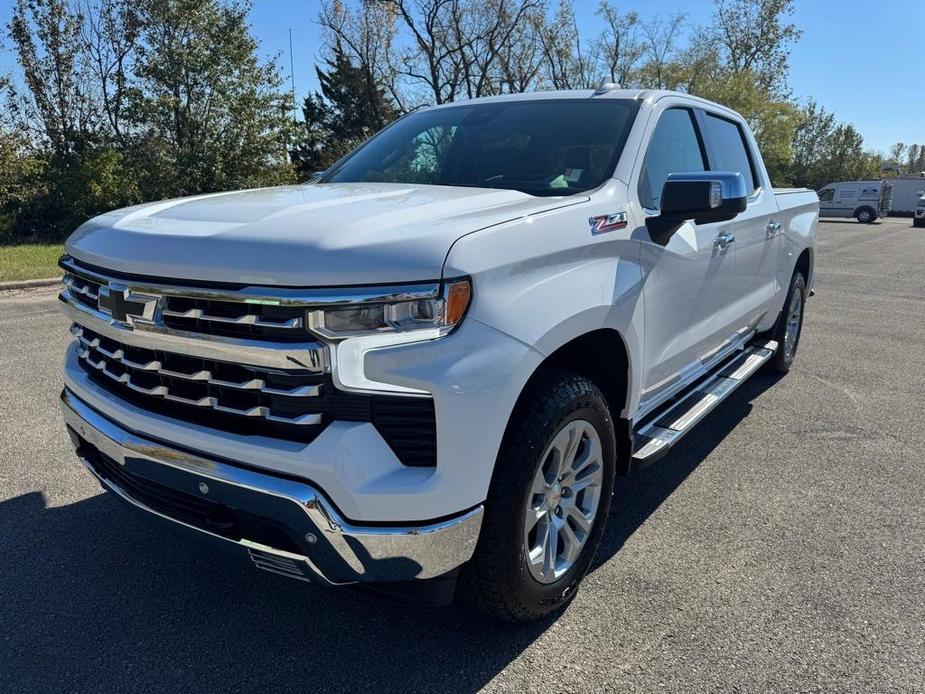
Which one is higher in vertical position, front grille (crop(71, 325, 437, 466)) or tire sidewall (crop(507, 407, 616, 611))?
front grille (crop(71, 325, 437, 466))

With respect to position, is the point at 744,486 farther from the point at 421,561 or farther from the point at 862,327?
the point at 862,327

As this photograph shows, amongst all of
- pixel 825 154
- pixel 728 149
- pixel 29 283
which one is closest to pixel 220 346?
pixel 728 149

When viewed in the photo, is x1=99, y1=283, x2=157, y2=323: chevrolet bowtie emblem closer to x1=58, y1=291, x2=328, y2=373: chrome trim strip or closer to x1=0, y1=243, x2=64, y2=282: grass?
x1=58, y1=291, x2=328, y2=373: chrome trim strip

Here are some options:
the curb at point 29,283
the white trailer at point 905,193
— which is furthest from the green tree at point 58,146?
the white trailer at point 905,193

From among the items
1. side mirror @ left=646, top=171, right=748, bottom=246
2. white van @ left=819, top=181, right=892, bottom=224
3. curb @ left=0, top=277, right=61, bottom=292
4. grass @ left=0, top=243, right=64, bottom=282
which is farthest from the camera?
white van @ left=819, top=181, right=892, bottom=224

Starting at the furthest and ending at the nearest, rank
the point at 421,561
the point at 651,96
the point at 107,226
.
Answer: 1. the point at 651,96
2. the point at 107,226
3. the point at 421,561

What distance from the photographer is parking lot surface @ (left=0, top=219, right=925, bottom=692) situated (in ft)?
7.55

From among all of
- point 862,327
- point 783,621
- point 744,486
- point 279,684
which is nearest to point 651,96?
point 744,486

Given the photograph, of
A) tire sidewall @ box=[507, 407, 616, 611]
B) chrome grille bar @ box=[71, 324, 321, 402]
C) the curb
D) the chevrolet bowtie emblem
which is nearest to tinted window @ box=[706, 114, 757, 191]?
tire sidewall @ box=[507, 407, 616, 611]

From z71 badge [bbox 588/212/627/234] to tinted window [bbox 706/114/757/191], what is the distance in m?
1.60

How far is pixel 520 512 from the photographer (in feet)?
7.20

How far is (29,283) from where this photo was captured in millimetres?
9875

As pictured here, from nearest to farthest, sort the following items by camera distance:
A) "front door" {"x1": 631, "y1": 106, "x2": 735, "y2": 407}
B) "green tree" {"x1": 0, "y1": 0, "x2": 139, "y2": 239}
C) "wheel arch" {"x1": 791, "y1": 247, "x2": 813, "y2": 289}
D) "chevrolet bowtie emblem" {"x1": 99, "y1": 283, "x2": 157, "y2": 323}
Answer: "chevrolet bowtie emblem" {"x1": 99, "y1": 283, "x2": 157, "y2": 323}
"front door" {"x1": 631, "y1": 106, "x2": 735, "y2": 407}
"wheel arch" {"x1": 791, "y1": 247, "x2": 813, "y2": 289}
"green tree" {"x1": 0, "y1": 0, "x2": 139, "y2": 239}

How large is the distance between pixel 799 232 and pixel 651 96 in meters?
2.57
